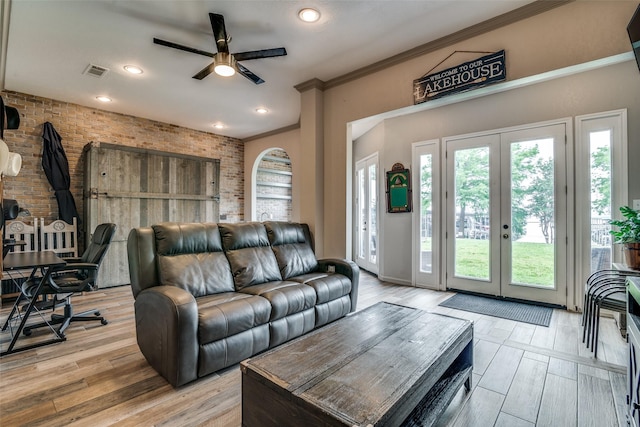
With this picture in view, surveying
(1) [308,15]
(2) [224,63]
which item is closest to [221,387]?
(2) [224,63]

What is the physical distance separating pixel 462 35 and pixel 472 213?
229cm

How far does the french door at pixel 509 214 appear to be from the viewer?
3.54 m

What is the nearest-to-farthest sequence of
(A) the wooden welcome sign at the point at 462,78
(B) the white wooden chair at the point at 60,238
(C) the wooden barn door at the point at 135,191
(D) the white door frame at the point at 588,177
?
(A) the wooden welcome sign at the point at 462,78, (D) the white door frame at the point at 588,177, (B) the white wooden chair at the point at 60,238, (C) the wooden barn door at the point at 135,191

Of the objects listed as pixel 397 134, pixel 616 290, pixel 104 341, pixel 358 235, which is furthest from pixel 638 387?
pixel 358 235

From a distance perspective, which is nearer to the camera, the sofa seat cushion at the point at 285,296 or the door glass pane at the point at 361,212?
the sofa seat cushion at the point at 285,296

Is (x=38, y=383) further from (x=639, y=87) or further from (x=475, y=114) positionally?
(x=639, y=87)

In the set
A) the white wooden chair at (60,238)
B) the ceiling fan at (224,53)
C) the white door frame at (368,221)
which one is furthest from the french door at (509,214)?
the white wooden chair at (60,238)

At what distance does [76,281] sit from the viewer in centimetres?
299

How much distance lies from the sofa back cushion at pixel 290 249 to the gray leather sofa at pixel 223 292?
0.01 meters

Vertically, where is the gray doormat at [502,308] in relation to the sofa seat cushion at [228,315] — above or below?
below

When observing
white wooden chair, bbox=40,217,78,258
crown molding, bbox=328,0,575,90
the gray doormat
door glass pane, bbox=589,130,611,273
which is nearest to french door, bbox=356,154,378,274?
the gray doormat

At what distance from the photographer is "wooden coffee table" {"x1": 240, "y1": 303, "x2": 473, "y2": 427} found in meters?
1.12

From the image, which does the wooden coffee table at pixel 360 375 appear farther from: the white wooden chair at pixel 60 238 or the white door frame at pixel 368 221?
the white wooden chair at pixel 60 238

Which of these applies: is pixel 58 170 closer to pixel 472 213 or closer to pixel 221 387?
pixel 221 387
